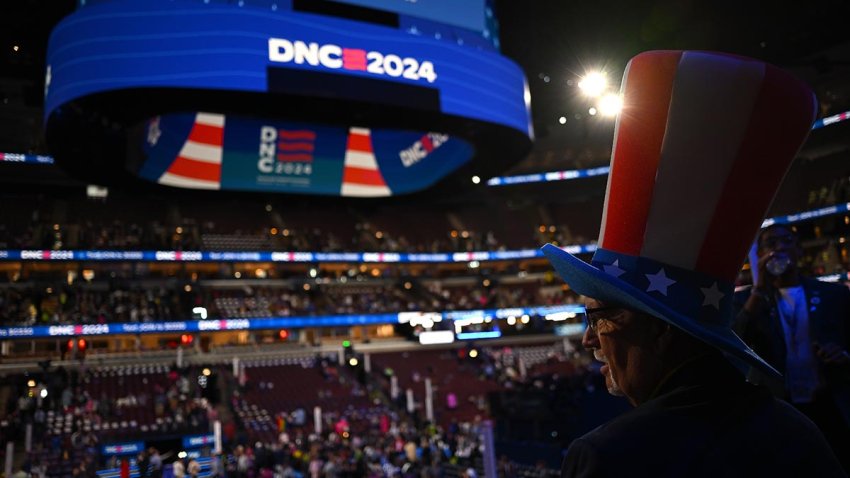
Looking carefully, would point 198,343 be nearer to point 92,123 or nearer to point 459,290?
point 459,290

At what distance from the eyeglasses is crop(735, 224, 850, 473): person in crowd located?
1.94 m

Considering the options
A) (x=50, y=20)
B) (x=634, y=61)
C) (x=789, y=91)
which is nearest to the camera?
(x=789, y=91)

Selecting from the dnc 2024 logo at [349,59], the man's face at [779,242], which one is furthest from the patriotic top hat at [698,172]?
the dnc 2024 logo at [349,59]

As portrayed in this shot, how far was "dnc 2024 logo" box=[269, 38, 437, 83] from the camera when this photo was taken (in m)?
15.6

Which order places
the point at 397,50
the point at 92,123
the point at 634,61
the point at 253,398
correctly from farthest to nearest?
the point at 253,398 → the point at 92,123 → the point at 397,50 → the point at 634,61

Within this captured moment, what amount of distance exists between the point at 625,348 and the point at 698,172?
0.42 m

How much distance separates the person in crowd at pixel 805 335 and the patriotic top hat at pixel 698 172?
6.23 ft

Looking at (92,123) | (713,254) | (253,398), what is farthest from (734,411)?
(253,398)

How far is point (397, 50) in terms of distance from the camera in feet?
54.7

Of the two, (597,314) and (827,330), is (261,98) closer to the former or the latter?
(827,330)

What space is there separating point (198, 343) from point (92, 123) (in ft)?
67.1

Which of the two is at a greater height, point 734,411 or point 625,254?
point 625,254

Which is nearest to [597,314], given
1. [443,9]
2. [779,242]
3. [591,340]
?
[591,340]

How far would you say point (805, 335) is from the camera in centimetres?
333
